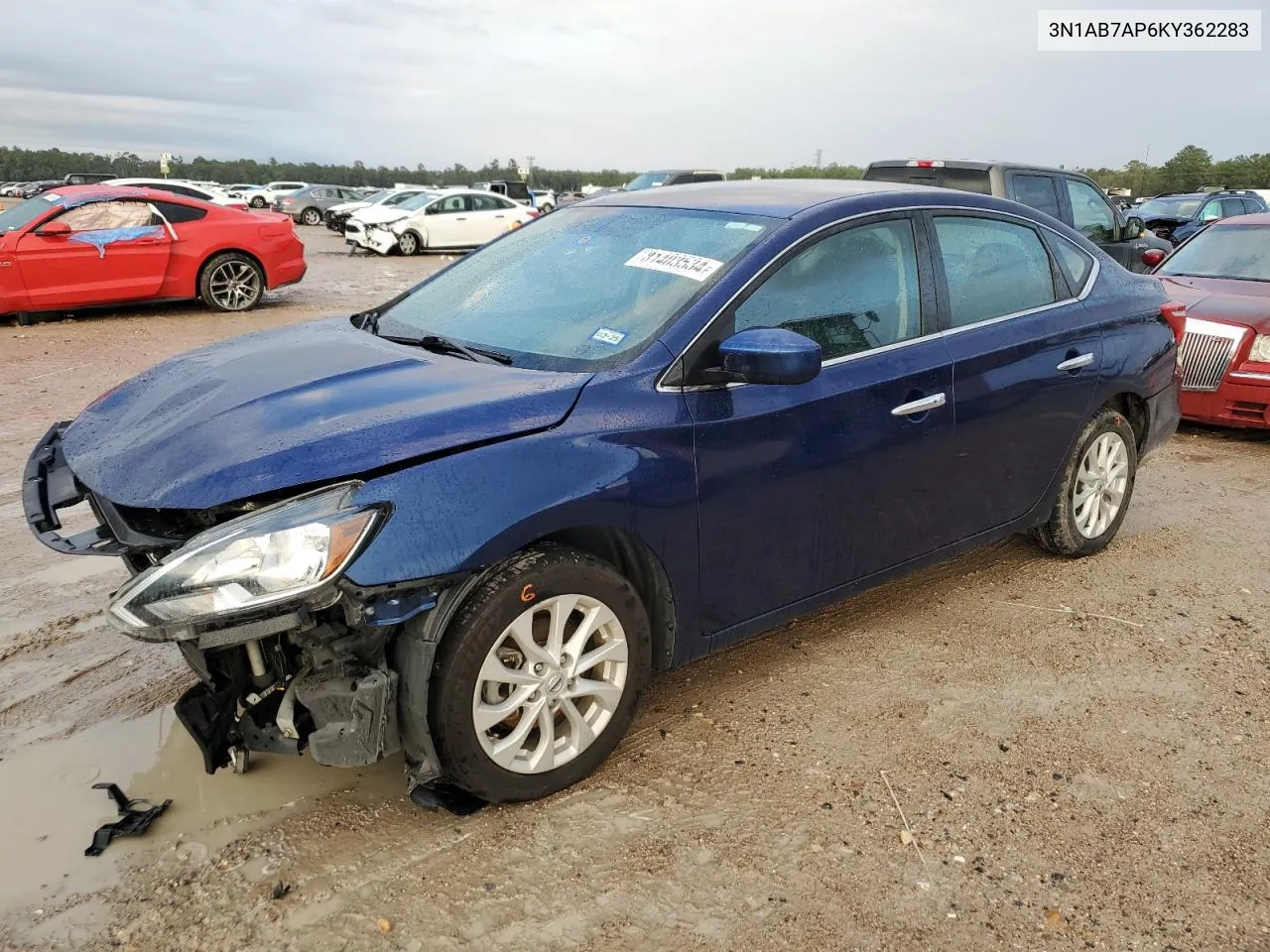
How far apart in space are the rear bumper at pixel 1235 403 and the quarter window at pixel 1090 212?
337 centimetres

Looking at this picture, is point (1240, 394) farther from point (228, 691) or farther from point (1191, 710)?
point (228, 691)

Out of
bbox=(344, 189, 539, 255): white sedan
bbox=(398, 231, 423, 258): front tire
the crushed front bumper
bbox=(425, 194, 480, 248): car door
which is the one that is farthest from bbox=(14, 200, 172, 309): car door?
bbox=(425, 194, 480, 248): car door

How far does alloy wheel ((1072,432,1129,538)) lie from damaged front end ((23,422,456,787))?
3.24m

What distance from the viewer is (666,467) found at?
2982 mm

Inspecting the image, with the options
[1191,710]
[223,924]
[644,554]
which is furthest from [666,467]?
[1191,710]

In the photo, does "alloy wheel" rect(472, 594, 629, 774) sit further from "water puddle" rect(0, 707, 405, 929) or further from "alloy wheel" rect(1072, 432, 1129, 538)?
"alloy wheel" rect(1072, 432, 1129, 538)

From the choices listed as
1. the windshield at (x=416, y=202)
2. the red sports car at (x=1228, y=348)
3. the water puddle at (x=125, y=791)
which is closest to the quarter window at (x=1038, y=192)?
the red sports car at (x=1228, y=348)

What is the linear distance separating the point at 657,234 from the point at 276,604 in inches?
75.6

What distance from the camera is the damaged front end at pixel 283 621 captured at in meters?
2.41

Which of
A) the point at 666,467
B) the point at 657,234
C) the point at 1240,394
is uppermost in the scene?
the point at 657,234

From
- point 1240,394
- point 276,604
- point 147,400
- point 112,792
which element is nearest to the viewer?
point 276,604

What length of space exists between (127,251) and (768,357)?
35.2 feet

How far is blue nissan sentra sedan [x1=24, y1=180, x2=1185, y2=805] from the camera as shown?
8.36 ft

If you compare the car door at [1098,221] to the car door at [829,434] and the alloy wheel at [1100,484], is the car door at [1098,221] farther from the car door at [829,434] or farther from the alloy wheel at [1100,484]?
the car door at [829,434]
